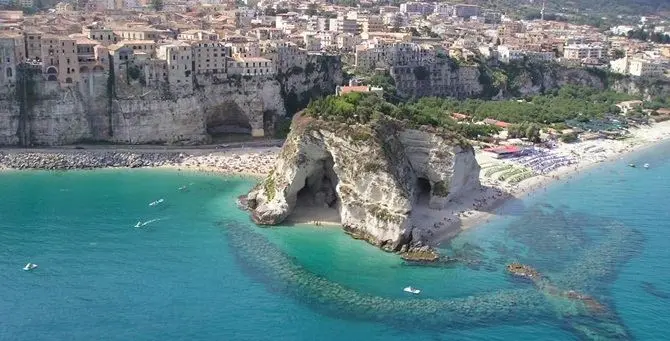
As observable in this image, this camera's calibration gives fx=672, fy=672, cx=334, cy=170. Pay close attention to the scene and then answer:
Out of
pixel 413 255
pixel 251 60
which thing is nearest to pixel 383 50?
pixel 251 60

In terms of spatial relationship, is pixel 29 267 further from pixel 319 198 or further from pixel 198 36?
pixel 198 36

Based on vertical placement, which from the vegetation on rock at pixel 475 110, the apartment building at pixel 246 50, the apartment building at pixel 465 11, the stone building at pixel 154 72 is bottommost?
the vegetation on rock at pixel 475 110

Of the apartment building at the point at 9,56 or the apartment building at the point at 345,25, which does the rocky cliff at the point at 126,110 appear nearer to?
the apartment building at the point at 9,56

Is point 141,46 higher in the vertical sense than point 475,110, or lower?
higher

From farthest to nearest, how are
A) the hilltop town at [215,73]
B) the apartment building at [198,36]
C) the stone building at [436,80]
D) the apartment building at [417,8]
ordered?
1. the apartment building at [417,8]
2. the stone building at [436,80]
3. the apartment building at [198,36]
4. the hilltop town at [215,73]

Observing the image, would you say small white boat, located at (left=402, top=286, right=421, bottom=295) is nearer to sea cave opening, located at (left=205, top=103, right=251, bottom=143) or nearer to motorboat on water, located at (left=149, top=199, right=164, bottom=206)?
motorboat on water, located at (left=149, top=199, right=164, bottom=206)

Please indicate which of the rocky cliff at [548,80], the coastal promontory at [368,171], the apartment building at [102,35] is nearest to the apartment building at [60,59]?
the apartment building at [102,35]

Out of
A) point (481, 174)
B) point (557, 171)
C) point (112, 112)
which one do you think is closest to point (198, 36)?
point (112, 112)

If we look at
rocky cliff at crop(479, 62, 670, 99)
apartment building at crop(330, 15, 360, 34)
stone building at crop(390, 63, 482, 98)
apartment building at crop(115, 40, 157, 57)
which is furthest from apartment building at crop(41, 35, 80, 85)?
rocky cliff at crop(479, 62, 670, 99)
